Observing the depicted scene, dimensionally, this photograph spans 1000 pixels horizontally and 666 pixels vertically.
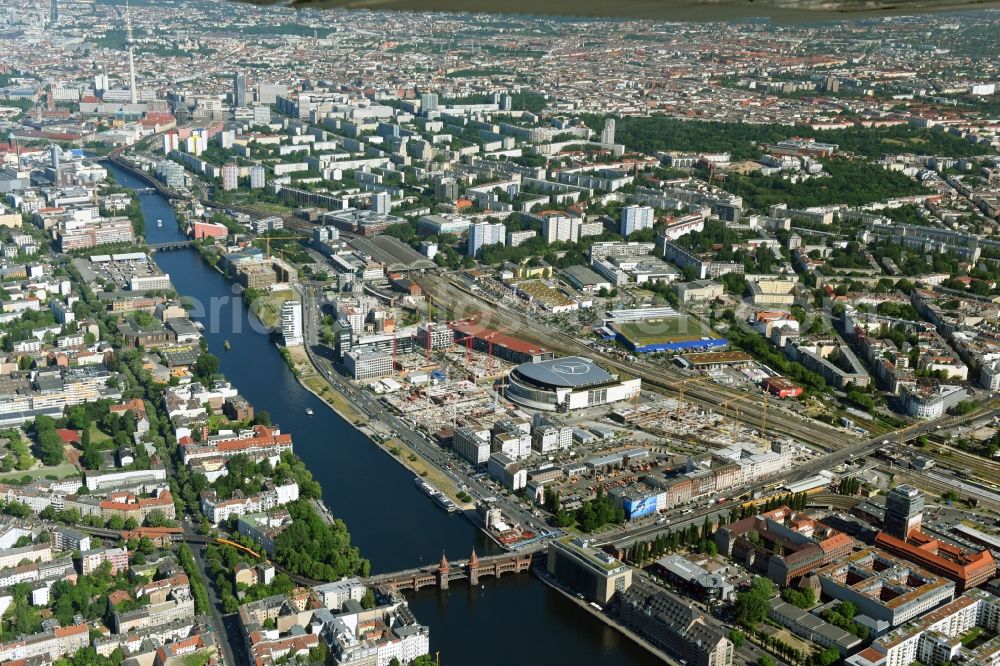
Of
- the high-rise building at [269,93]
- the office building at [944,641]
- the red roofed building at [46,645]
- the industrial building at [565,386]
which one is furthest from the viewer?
the high-rise building at [269,93]

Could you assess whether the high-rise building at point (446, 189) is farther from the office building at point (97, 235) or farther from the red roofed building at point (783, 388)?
the red roofed building at point (783, 388)

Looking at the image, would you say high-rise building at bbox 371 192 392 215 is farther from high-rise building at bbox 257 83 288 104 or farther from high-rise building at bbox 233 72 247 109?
high-rise building at bbox 257 83 288 104

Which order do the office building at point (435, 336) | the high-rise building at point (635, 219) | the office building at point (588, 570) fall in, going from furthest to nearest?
the high-rise building at point (635, 219) → the office building at point (435, 336) → the office building at point (588, 570)

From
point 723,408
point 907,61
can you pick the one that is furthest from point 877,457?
point 907,61

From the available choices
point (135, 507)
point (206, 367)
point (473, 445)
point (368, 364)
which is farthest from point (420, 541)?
point (206, 367)

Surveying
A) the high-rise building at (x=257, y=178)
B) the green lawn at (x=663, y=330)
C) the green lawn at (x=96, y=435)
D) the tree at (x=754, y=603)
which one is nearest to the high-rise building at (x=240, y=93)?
the high-rise building at (x=257, y=178)

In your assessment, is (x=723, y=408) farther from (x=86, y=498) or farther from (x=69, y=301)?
(x=69, y=301)
